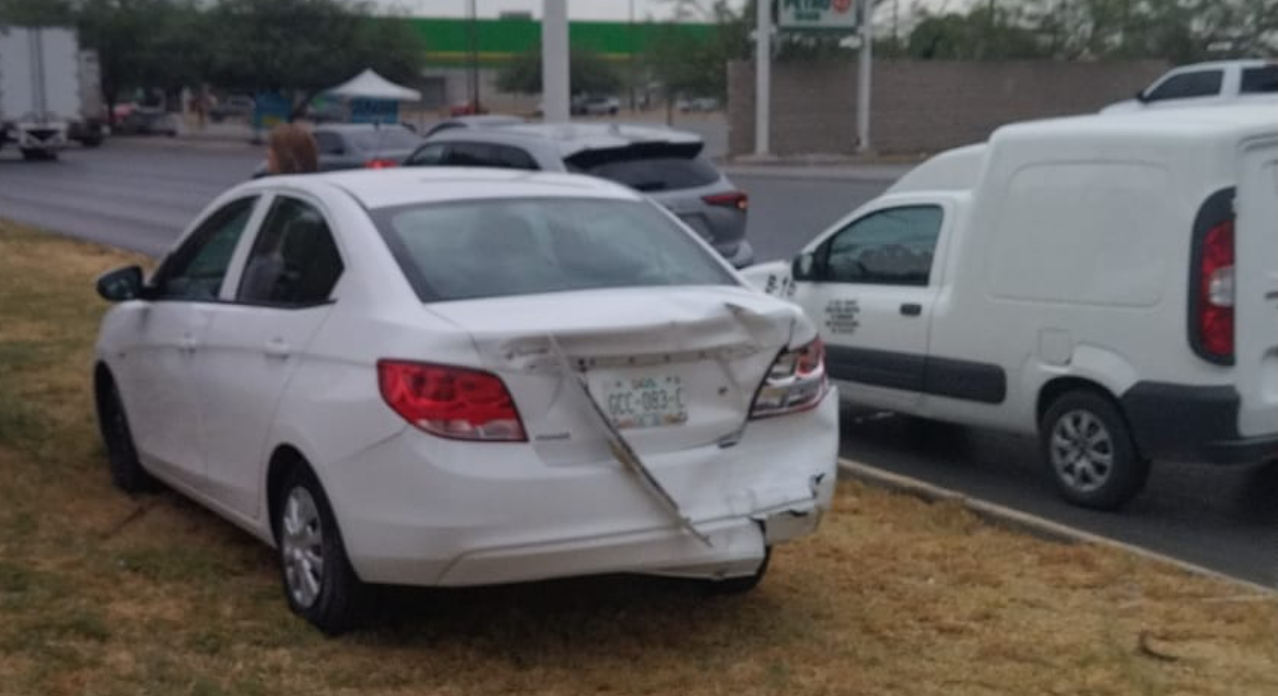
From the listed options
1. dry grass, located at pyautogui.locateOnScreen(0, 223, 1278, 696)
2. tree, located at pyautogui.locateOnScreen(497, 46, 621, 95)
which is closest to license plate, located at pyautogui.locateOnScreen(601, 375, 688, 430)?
dry grass, located at pyautogui.locateOnScreen(0, 223, 1278, 696)

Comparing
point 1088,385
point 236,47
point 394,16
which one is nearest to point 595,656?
point 1088,385

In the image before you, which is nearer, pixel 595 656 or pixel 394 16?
pixel 595 656

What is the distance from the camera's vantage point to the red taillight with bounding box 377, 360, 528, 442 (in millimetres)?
5137

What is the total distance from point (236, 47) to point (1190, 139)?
66421 mm

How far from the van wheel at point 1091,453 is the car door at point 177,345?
12.5 ft

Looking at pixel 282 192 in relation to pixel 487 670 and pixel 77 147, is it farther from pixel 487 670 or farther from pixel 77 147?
pixel 77 147

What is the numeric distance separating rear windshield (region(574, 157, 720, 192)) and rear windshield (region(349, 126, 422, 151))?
46.0ft

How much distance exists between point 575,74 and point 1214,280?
81.7 metres

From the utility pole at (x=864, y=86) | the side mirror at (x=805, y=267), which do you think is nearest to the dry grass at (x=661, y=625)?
the side mirror at (x=805, y=267)

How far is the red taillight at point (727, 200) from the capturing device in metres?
13.8

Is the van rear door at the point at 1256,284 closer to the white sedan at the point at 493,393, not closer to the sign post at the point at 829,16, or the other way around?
the white sedan at the point at 493,393

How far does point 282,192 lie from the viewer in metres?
6.59

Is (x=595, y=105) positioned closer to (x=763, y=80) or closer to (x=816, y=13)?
(x=816, y=13)

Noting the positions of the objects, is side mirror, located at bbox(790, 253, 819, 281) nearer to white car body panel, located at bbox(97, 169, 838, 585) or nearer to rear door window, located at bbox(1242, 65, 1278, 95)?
white car body panel, located at bbox(97, 169, 838, 585)
